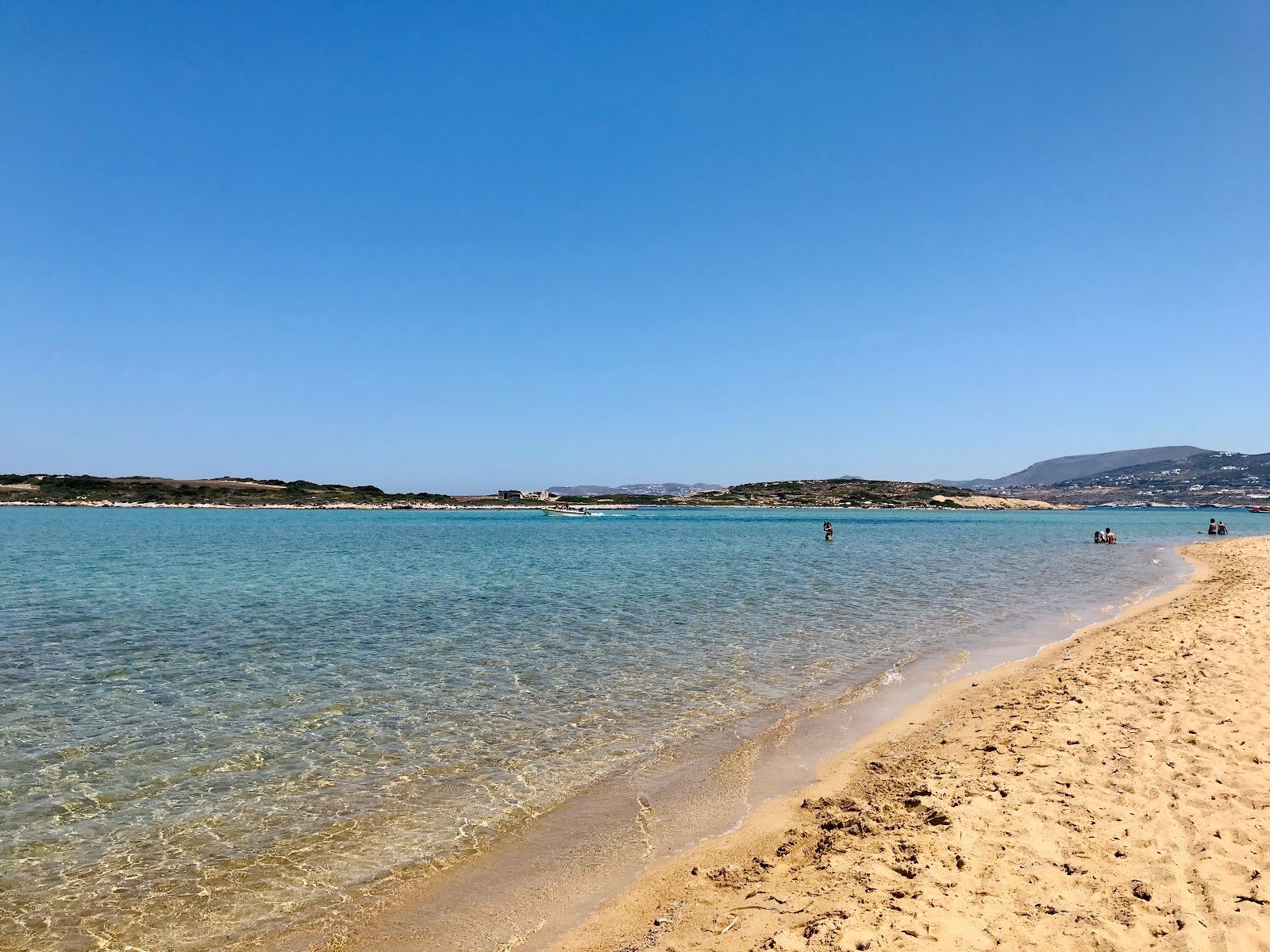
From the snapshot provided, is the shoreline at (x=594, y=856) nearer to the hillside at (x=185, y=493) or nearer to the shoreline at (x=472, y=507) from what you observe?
the shoreline at (x=472, y=507)

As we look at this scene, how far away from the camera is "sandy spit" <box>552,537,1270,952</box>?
4.96 m

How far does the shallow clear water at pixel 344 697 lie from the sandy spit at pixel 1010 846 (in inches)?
100

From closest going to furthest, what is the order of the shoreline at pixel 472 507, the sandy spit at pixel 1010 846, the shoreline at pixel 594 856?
the sandy spit at pixel 1010 846 → the shoreline at pixel 594 856 → the shoreline at pixel 472 507

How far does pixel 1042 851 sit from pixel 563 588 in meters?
21.3

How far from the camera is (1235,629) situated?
16.1m

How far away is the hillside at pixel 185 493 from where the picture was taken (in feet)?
452

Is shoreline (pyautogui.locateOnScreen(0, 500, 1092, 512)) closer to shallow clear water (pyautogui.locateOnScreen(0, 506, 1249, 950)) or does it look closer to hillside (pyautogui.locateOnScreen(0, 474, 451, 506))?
hillside (pyautogui.locateOnScreen(0, 474, 451, 506))

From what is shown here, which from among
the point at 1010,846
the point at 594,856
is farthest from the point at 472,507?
the point at 1010,846

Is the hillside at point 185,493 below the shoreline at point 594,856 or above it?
above

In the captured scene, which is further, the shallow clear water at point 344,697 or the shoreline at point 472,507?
the shoreline at point 472,507

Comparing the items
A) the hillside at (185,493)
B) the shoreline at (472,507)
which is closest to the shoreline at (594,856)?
the shoreline at (472,507)

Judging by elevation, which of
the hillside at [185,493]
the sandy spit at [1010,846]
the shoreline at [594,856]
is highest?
the hillside at [185,493]

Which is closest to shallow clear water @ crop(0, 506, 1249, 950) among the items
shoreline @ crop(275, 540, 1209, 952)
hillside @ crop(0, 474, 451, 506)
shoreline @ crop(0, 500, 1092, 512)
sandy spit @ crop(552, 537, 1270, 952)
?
shoreline @ crop(275, 540, 1209, 952)

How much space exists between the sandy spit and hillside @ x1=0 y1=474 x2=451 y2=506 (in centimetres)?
16487
